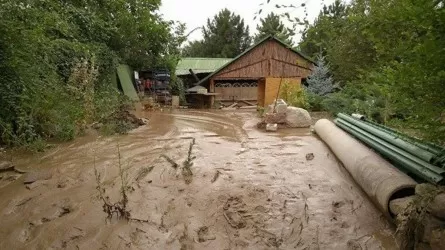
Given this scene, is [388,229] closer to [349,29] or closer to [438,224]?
[438,224]

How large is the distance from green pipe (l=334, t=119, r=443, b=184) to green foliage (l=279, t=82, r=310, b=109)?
5.50 metres

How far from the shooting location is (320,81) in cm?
1490

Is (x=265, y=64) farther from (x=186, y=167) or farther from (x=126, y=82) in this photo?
(x=186, y=167)

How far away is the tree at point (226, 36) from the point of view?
111 feet

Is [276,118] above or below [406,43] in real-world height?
below

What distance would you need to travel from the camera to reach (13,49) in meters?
5.17

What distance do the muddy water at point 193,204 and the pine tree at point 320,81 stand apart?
9.26 m

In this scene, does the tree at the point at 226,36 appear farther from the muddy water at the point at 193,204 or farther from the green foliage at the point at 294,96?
the muddy water at the point at 193,204

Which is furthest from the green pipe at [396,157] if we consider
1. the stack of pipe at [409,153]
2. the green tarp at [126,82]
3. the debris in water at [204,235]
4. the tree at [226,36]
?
the tree at [226,36]

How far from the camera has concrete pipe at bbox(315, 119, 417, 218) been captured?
10.5 feet

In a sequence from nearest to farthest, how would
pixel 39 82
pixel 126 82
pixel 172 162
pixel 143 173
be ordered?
pixel 143 173 < pixel 172 162 < pixel 39 82 < pixel 126 82

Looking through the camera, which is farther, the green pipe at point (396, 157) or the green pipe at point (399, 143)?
the green pipe at point (399, 143)

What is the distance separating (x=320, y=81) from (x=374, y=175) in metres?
11.7

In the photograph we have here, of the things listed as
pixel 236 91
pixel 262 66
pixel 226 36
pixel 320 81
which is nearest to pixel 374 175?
pixel 320 81
